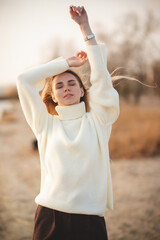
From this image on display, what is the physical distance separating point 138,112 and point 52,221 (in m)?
7.02

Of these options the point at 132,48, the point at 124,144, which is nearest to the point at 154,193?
the point at 124,144

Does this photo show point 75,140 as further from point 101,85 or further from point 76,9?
point 76,9

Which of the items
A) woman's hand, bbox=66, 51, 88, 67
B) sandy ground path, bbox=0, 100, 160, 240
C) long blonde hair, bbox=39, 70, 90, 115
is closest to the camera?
woman's hand, bbox=66, 51, 88, 67

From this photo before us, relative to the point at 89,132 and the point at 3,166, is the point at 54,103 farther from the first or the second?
the point at 3,166

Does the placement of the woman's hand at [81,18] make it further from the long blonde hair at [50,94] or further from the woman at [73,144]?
the long blonde hair at [50,94]

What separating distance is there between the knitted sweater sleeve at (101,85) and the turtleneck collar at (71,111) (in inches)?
3.8

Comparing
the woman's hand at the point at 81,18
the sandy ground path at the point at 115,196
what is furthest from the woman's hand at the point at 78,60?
the sandy ground path at the point at 115,196

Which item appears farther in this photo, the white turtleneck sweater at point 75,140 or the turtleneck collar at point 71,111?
the turtleneck collar at point 71,111

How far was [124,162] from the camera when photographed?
18.4 ft

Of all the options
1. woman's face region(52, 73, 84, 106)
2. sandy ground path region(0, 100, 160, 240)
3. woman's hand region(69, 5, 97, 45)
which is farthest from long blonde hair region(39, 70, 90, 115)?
sandy ground path region(0, 100, 160, 240)

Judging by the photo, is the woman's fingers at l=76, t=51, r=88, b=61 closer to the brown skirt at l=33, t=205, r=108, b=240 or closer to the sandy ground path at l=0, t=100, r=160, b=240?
the brown skirt at l=33, t=205, r=108, b=240

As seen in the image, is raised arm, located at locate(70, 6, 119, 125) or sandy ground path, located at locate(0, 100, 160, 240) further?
sandy ground path, located at locate(0, 100, 160, 240)

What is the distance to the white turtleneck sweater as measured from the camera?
141 centimetres

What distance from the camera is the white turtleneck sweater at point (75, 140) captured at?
1.41 m
